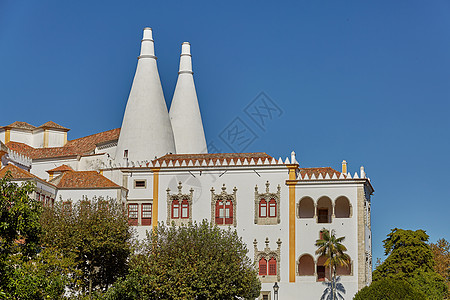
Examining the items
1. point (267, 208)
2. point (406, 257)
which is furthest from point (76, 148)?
point (406, 257)

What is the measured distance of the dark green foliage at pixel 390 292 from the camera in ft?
179

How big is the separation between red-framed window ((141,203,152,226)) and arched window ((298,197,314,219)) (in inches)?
473

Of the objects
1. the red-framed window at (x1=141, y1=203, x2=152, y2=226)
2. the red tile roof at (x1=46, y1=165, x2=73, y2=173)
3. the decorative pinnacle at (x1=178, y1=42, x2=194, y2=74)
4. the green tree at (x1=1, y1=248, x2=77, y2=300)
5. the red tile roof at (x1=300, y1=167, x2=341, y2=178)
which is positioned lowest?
the green tree at (x1=1, y1=248, x2=77, y2=300)

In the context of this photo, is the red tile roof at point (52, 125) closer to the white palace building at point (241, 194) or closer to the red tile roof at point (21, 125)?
the red tile roof at point (21, 125)

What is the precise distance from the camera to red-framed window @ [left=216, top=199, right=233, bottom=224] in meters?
66.9

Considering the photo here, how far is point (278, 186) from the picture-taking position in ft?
218

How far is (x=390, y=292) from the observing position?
180 ft

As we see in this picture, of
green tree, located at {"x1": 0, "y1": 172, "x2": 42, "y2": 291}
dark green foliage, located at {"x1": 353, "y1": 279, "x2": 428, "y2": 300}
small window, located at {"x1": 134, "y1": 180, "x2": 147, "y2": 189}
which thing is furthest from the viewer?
small window, located at {"x1": 134, "y1": 180, "x2": 147, "y2": 189}

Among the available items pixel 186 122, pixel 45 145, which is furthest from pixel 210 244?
pixel 45 145

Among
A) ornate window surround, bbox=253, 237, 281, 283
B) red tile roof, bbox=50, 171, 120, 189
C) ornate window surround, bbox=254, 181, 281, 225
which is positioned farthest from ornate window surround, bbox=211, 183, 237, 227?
red tile roof, bbox=50, 171, 120, 189

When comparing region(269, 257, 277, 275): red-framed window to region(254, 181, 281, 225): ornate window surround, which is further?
region(254, 181, 281, 225): ornate window surround

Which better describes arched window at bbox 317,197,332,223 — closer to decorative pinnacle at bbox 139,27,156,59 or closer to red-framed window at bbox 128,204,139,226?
red-framed window at bbox 128,204,139,226

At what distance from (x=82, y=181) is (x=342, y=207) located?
2086cm

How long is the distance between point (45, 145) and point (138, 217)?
1893 cm
